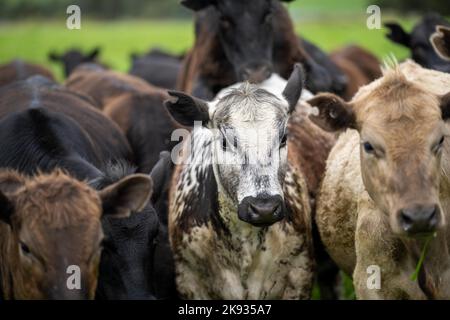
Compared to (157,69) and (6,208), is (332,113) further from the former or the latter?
(157,69)

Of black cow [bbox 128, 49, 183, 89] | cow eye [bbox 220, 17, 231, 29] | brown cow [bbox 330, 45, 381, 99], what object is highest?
cow eye [bbox 220, 17, 231, 29]

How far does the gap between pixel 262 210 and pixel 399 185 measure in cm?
83

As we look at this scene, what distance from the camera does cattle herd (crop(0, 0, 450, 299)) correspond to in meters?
4.68

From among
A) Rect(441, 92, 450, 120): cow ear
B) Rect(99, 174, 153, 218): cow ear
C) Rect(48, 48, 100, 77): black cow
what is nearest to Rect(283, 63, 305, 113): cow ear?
Rect(441, 92, 450, 120): cow ear

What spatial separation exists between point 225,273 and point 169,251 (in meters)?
0.58

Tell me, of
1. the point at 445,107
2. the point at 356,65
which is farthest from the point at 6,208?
the point at 356,65

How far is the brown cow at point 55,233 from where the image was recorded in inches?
177

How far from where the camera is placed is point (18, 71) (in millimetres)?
11148

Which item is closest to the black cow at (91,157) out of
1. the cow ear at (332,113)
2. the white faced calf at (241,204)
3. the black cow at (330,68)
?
the white faced calf at (241,204)

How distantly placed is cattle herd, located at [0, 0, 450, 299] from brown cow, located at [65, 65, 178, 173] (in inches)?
1.6

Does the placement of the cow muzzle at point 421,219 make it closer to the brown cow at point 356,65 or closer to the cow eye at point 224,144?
the cow eye at point 224,144

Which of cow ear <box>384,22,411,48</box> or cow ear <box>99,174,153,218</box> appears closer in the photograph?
cow ear <box>99,174,153,218</box>

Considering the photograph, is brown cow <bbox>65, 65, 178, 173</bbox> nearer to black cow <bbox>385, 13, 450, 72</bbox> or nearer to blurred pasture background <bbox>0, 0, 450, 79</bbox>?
black cow <bbox>385, 13, 450, 72</bbox>

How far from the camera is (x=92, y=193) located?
4.82 m
